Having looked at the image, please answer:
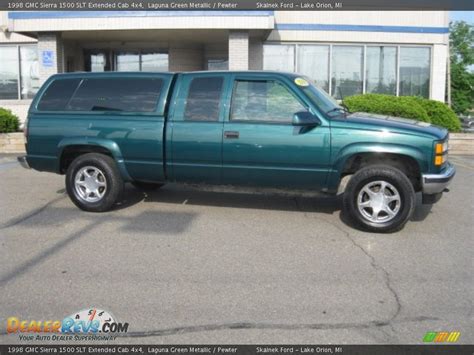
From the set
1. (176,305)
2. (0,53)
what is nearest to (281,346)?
(176,305)

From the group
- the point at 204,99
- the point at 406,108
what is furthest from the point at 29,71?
the point at 204,99

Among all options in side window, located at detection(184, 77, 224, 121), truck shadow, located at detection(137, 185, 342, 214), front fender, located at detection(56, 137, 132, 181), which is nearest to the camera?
side window, located at detection(184, 77, 224, 121)

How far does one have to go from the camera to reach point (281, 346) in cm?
315

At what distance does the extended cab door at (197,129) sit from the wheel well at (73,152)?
1.03m

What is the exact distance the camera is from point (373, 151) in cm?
555

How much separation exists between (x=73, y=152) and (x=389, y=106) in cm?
898

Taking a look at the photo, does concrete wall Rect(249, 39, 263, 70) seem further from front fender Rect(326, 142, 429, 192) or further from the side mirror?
front fender Rect(326, 142, 429, 192)

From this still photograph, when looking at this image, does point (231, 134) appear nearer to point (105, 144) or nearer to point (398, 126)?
point (105, 144)

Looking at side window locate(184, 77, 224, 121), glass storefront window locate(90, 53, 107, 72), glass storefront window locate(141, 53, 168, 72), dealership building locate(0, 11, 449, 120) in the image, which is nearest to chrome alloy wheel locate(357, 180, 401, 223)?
side window locate(184, 77, 224, 121)

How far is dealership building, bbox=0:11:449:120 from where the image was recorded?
15648 mm

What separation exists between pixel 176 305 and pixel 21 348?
1120mm

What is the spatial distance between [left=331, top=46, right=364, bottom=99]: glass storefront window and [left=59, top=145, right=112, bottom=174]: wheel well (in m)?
11.8

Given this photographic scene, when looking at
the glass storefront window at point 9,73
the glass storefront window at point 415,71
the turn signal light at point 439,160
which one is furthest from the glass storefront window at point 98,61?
the turn signal light at point 439,160

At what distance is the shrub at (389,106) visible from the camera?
12.6 meters
